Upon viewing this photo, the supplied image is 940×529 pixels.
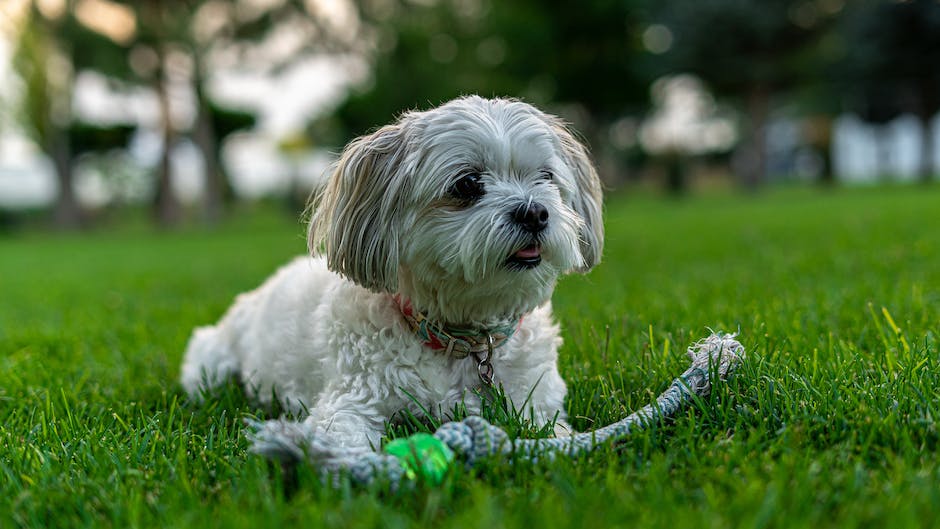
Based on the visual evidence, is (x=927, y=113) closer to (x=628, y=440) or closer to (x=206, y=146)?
(x=206, y=146)

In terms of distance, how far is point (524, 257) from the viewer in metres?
2.67

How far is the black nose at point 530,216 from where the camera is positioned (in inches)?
103

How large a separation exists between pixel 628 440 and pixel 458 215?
981 mm

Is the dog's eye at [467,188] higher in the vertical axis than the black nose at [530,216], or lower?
higher

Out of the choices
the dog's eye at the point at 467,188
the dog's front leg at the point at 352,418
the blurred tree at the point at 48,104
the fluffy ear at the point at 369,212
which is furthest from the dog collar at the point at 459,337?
the blurred tree at the point at 48,104

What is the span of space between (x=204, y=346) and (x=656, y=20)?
3264 cm

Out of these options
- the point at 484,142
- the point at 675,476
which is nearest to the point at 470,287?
the point at 484,142

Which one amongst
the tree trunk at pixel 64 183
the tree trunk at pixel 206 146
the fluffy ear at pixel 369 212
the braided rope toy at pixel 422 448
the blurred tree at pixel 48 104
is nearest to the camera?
the braided rope toy at pixel 422 448

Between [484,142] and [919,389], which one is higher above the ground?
[484,142]

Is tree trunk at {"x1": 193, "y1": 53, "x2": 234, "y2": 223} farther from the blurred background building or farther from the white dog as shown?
the white dog

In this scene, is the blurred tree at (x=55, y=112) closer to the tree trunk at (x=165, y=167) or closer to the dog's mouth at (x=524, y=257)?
the tree trunk at (x=165, y=167)

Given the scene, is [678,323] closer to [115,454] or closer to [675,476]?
[675,476]

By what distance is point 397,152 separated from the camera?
114 inches

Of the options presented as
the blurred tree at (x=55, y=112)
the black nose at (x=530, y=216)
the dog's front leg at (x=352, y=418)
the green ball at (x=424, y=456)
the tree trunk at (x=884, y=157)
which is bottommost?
the tree trunk at (x=884, y=157)
